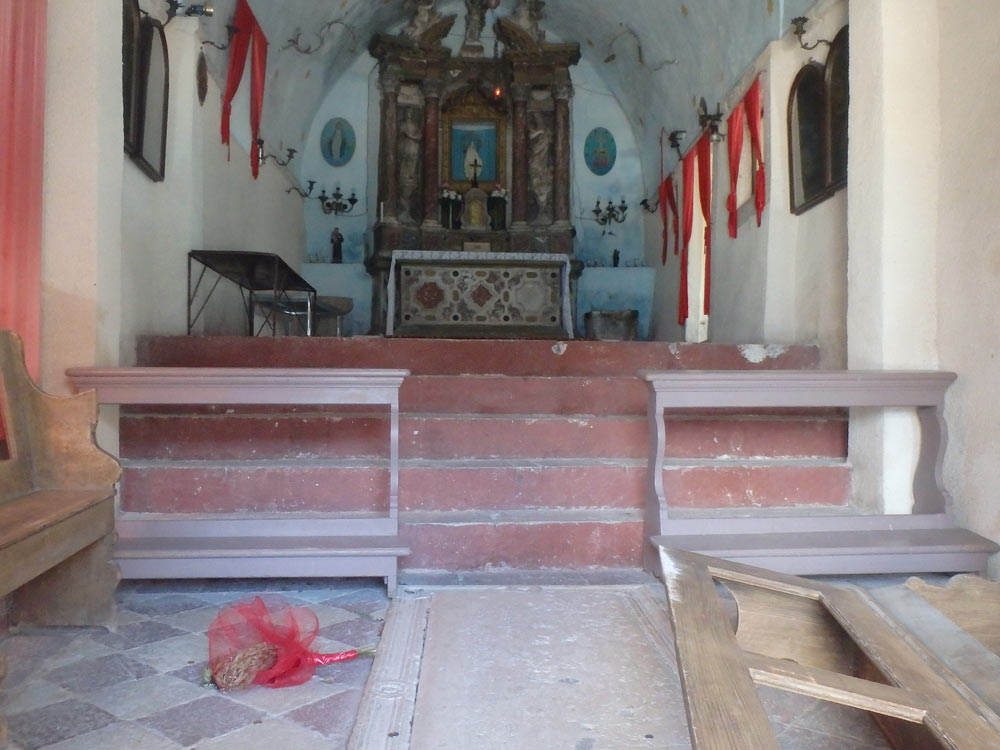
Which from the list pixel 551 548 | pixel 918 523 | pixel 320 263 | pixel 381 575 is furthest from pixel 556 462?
pixel 320 263

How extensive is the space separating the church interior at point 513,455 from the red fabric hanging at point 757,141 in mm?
27

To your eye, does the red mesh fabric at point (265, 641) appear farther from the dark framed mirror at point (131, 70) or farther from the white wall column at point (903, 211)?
the dark framed mirror at point (131, 70)

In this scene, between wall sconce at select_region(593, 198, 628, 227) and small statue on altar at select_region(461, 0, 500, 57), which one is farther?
wall sconce at select_region(593, 198, 628, 227)

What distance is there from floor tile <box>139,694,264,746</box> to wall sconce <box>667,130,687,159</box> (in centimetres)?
667

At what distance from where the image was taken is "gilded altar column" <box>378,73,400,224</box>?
28.5 ft

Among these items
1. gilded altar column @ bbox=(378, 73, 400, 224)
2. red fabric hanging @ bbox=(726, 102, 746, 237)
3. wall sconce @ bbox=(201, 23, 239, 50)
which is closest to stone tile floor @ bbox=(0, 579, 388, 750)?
wall sconce @ bbox=(201, 23, 239, 50)

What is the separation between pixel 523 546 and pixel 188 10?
129 inches

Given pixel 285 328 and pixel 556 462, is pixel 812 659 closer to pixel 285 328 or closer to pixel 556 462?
pixel 556 462

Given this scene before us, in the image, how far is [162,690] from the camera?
1802 mm

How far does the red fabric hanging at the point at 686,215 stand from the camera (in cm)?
686

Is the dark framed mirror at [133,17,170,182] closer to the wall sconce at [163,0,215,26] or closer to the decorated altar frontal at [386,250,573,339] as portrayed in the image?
the wall sconce at [163,0,215,26]

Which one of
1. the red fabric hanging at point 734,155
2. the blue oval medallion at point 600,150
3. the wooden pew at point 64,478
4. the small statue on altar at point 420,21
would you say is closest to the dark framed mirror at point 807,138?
the red fabric hanging at point 734,155

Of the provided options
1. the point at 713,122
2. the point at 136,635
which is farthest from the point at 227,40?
the point at 136,635

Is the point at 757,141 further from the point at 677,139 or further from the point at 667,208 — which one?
the point at 667,208
